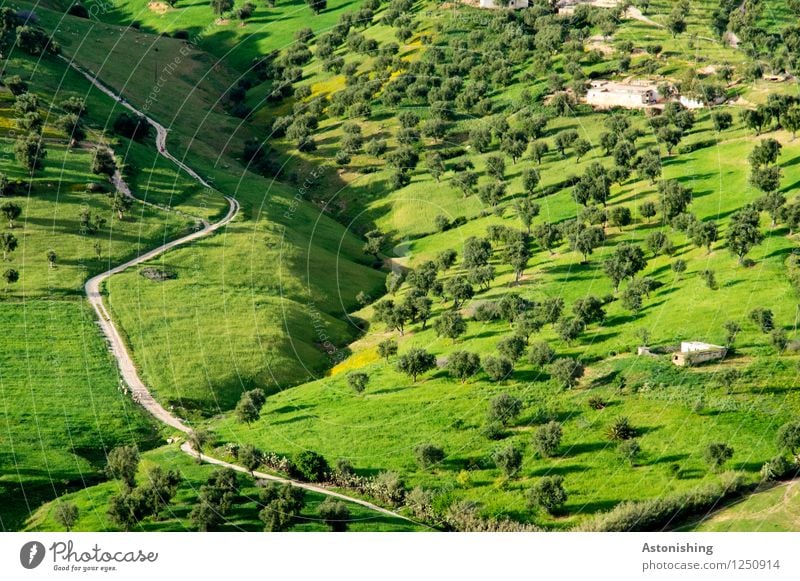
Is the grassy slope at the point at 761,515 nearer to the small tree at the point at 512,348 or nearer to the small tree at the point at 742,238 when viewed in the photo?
the small tree at the point at 512,348

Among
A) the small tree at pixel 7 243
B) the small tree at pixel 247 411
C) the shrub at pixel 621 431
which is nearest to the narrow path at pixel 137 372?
the small tree at pixel 247 411

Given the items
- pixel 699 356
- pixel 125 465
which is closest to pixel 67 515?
pixel 125 465

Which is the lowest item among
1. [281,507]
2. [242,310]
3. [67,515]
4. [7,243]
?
[242,310]

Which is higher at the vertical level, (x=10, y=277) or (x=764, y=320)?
(x=10, y=277)

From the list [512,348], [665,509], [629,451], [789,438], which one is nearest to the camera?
[665,509]

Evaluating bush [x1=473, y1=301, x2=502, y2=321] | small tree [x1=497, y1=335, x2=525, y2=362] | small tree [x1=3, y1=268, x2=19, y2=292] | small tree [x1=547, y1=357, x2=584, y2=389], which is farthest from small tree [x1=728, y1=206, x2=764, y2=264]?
small tree [x1=3, y1=268, x2=19, y2=292]

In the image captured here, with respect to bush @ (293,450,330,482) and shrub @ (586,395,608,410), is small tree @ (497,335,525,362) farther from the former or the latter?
bush @ (293,450,330,482)

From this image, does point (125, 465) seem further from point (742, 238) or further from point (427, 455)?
point (742, 238)

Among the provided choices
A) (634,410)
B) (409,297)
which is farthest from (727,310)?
(409,297)
